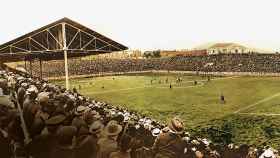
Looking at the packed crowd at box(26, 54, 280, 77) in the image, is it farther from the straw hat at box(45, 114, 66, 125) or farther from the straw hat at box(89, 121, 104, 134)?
the straw hat at box(45, 114, 66, 125)

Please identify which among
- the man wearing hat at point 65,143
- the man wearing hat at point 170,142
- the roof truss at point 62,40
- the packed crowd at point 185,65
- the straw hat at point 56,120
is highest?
the roof truss at point 62,40

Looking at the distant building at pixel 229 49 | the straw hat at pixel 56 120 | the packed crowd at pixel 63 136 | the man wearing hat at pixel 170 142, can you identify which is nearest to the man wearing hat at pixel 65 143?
the packed crowd at pixel 63 136

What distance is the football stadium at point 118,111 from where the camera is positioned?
4.02 metres

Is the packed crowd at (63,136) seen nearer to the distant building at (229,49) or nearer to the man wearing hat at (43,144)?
the man wearing hat at (43,144)

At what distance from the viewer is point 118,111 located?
30.2ft

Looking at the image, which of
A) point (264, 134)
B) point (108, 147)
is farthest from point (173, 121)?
point (264, 134)

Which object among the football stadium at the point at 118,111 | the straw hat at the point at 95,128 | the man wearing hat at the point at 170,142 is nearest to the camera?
the football stadium at the point at 118,111

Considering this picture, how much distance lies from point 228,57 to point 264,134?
78.9 ft

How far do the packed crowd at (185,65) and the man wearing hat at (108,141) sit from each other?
903 inches

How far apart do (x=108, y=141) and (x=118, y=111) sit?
16.8ft

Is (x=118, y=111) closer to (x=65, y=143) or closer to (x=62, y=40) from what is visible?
(x=65, y=143)

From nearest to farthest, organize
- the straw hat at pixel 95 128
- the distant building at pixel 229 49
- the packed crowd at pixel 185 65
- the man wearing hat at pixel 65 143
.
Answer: the man wearing hat at pixel 65 143 → the straw hat at pixel 95 128 → the packed crowd at pixel 185 65 → the distant building at pixel 229 49

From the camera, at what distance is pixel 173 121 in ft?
15.3

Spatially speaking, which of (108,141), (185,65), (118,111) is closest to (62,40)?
(118,111)
